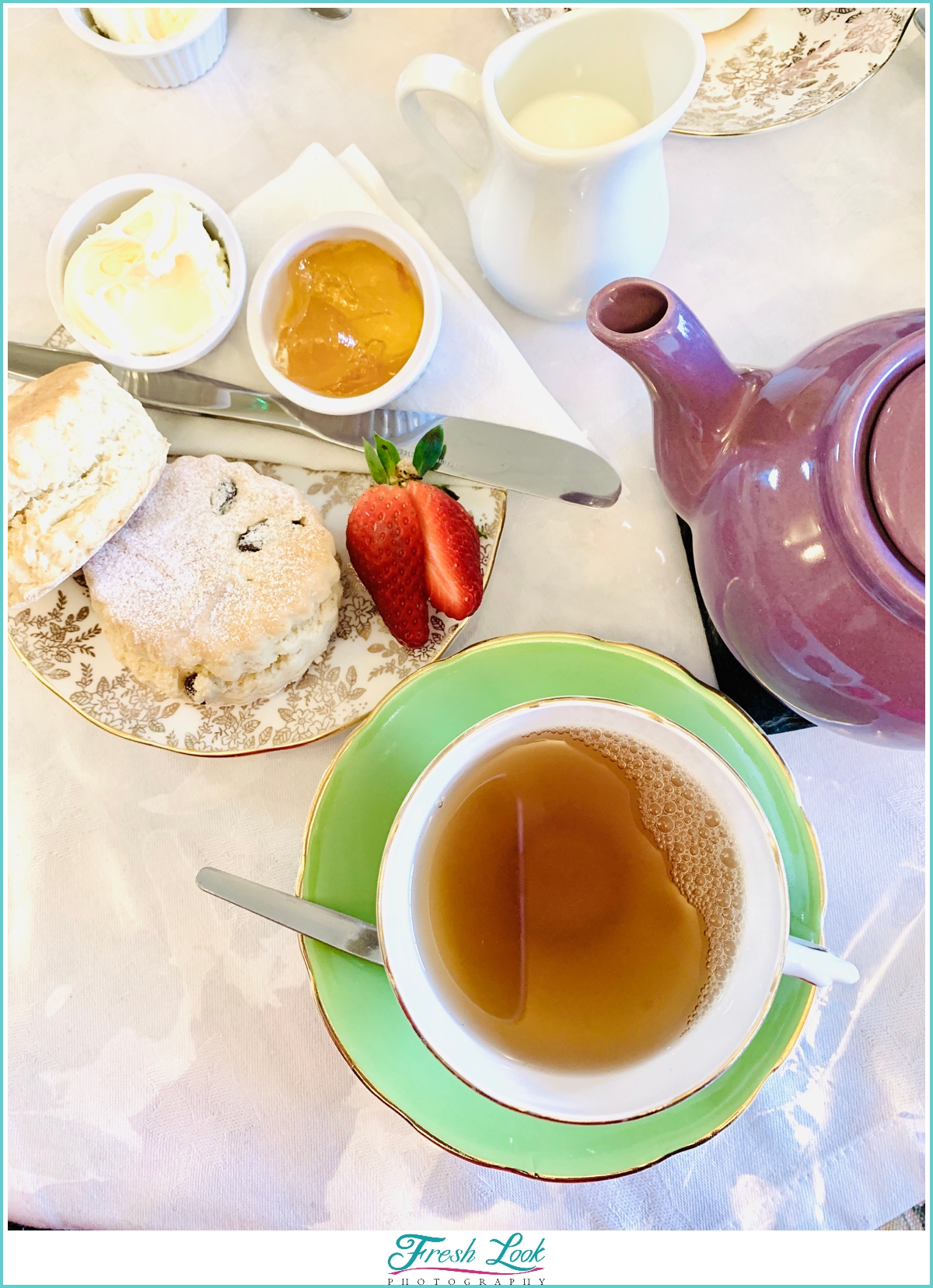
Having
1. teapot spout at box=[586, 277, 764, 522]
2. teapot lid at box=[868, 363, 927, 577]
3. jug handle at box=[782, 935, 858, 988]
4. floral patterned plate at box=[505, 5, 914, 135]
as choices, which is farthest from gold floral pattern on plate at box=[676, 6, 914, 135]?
jug handle at box=[782, 935, 858, 988]

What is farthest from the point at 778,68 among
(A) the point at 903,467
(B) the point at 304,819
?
(B) the point at 304,819

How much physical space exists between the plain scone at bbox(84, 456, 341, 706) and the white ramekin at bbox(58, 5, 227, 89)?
461mm

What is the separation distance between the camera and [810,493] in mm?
546

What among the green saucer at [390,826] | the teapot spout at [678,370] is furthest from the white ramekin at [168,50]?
the green saucer at [390,826]

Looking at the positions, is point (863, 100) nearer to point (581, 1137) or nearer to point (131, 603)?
point (131, 603)

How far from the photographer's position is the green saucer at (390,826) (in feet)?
2.26

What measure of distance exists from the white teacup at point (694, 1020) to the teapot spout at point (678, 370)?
0.21 metres

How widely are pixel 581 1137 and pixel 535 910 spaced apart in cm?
19

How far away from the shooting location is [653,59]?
2.31 feet

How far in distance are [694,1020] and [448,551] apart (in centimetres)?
45

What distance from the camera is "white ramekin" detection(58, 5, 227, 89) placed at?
0.86 metres

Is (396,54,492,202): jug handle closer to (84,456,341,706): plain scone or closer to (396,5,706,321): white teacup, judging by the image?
(396,5,706,321): white teacup

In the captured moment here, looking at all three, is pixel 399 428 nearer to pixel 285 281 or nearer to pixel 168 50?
pixel 285 281

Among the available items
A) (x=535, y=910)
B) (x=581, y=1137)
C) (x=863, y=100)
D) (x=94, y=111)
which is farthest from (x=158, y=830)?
(x=863, y=100)
